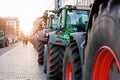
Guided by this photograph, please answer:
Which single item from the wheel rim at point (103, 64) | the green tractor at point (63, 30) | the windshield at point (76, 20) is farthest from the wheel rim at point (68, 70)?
the windshield at point (76, 20)

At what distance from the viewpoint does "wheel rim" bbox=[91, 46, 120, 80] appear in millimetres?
3654

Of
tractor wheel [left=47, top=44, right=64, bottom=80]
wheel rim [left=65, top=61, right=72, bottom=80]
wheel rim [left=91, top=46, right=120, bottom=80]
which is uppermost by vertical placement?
wheel rim [left=91, top=46, right=120, bottom=80]

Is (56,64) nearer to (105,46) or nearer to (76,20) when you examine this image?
(76,20)

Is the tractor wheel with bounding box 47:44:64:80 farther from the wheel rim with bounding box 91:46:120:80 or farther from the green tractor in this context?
the wheel rim with bounding box 91:46:120:80

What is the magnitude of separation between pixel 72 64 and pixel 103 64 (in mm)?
2106

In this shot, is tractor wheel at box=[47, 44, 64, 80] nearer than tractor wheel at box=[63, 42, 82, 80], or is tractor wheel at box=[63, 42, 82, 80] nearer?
tractor wheel at box=[63, 42, 82, 80]

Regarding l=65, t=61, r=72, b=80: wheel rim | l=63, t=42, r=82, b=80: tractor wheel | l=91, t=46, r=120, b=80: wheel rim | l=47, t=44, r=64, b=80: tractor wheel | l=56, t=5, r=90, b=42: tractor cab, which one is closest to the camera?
l=91, t=46, r=120, b=80: wheel rim

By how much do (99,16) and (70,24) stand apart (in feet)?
19.5

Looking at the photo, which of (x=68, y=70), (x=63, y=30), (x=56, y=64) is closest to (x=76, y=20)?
(x=63, y=30)

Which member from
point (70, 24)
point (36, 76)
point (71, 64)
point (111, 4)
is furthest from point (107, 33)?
point (36, 76)

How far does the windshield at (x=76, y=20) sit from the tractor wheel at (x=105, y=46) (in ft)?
17.0

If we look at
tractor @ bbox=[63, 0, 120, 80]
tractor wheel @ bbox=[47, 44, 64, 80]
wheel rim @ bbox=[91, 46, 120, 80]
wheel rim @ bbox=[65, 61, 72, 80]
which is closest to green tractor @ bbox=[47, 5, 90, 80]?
tractor wheel @ bbox=[47, 44, 64, 80]

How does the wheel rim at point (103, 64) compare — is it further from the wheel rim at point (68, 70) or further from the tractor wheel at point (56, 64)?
the tractor wheel at point (56, 64)

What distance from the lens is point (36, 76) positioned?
41.2ft
